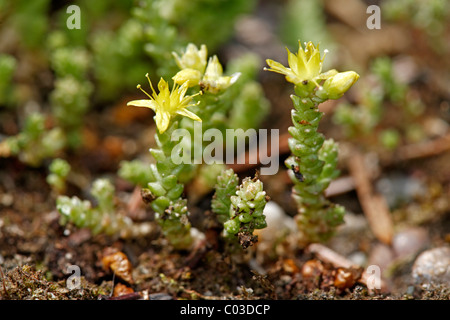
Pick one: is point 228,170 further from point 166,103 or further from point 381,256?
point 381,256

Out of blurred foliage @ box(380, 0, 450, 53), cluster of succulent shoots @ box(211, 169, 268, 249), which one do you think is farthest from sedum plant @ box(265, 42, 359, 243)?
blurred foliage @ box(380, 0, 450, 53)

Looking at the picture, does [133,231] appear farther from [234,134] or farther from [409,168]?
[409,168]

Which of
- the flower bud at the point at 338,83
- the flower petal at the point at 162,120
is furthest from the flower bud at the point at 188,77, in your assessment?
the flower bud at the point at 338,83

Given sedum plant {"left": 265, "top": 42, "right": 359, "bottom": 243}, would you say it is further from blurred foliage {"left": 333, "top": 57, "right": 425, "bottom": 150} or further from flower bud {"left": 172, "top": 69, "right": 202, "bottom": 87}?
blurred foliage {"left": 333, "top": 57, "right": 425, "bottom": 150}

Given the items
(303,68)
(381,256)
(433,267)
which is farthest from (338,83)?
(381,256)

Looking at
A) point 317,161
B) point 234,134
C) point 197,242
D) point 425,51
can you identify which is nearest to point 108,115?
point 234,134
